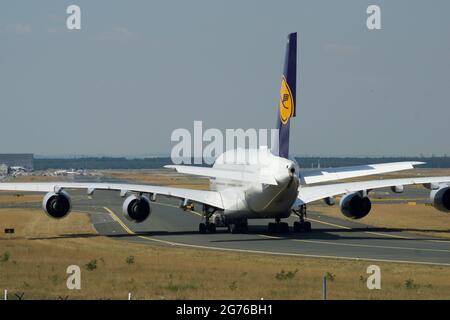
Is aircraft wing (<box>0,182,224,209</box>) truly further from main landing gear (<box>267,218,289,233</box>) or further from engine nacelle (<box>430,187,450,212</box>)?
engine nacelle (<box>430,187,450,212</box>)

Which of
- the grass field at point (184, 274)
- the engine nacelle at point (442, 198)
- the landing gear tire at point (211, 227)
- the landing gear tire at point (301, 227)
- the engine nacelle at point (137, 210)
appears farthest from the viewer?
the landing gear tire at point (301, 227)

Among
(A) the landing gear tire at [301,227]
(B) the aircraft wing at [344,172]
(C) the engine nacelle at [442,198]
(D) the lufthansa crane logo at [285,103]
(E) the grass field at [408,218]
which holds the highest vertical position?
(D) the lufthansa crane logo at [285,103]

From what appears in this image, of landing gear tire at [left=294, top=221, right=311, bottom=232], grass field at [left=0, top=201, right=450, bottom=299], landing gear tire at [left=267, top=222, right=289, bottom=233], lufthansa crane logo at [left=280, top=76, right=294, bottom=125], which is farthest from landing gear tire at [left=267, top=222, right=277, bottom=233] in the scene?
grass field at [left=0, top=201, right=450, bottom=299]

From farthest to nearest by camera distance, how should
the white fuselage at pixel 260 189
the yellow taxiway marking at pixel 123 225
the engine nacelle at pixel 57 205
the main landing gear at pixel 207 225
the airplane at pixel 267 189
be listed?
the main landing gear at pixel 207 225
the engine nacelle at pixel 57 205
the yellow taxiway marking at pixel 123 225
the airplane at pixel 267 189
the white fuselage at pixel 260 189

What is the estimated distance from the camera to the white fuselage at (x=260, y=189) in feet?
172

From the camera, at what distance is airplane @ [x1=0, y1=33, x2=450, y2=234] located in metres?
53.9

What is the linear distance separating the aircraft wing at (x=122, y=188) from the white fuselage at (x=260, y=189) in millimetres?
1008

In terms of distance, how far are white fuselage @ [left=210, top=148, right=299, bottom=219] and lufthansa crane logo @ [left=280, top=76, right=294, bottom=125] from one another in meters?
2.45

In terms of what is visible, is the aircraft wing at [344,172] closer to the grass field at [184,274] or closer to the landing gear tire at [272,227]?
the landing gear tire at [272,227]


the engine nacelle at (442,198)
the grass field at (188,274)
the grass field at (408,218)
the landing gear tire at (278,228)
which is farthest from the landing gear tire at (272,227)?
the grass field at (188,274)

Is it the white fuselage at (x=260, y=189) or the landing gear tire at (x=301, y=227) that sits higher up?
the white fuselage at (x=260, y=189)
